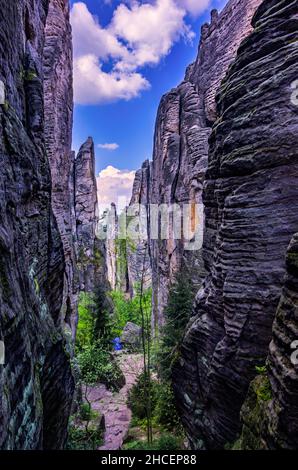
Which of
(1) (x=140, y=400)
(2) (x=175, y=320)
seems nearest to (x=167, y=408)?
(1) (x=140, y=400)

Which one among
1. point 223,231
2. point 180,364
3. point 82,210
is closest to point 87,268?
point 82,210

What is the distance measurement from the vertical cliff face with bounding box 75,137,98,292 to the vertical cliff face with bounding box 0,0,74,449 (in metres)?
23.0

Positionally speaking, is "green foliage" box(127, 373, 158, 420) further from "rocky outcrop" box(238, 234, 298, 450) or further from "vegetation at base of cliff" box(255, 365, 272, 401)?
"rocky outcrop" box(238, 234, 298, 450)

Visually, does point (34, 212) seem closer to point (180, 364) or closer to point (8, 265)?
point (8, 265)

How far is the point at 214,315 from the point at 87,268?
28700 millimetres

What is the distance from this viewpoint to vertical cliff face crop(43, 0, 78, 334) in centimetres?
1462

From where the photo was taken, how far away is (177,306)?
47.1ft

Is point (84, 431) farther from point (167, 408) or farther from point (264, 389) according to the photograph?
point (264, 389)

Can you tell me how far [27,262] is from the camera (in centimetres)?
652

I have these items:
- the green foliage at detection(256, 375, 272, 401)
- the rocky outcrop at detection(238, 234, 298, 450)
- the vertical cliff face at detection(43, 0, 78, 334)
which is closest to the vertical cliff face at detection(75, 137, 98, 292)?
the vertical cliff face at detection(43, 0, 78, 334)

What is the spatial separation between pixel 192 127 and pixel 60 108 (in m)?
7.61

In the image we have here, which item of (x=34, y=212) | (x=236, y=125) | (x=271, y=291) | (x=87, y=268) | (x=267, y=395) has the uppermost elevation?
→ (x=236, y=125)

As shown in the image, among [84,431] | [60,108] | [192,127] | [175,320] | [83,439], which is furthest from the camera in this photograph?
[192,127]
